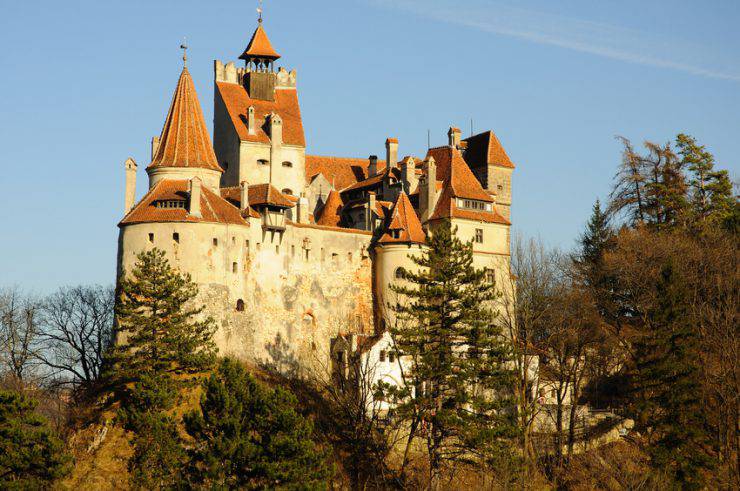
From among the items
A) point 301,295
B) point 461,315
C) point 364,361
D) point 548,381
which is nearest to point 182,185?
point 301,295

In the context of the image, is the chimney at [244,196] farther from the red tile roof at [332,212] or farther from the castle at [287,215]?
the red tile roof at [332,212]

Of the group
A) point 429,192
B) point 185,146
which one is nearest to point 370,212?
point 429,192

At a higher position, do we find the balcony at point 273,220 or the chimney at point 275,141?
the chimney at point 275,141

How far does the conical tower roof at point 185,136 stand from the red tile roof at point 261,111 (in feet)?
16.4

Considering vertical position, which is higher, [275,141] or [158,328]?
[275,141]

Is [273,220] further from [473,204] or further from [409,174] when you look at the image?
[473,204]

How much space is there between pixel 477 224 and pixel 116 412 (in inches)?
1052

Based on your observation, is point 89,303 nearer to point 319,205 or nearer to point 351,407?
point 319,205

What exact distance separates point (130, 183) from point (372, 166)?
64.8 ft

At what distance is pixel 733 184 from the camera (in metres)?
80.6

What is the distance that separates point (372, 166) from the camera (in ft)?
275

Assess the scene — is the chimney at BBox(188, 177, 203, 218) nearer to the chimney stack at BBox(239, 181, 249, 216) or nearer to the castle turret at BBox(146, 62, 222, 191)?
the castle turret at BBox(146, 62, 222, 191)

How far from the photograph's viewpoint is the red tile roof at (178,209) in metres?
65.7

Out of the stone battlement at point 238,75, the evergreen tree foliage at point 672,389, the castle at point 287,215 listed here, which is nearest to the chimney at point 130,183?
the castle at point 287,215
